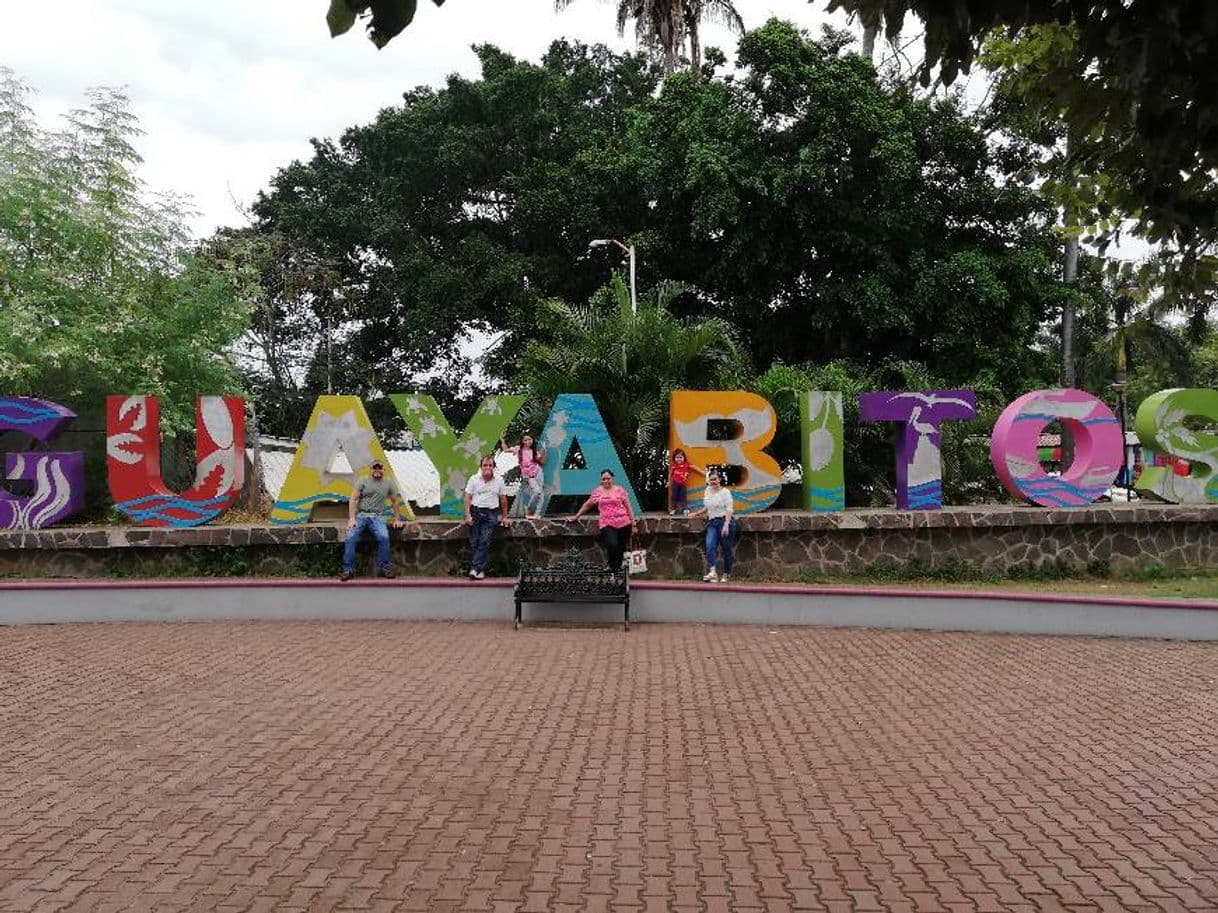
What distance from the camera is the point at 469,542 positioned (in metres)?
13.4

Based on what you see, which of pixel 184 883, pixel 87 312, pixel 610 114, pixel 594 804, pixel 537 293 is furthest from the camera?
pixel 610 114

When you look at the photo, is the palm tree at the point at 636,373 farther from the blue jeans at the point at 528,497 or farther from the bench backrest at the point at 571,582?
the bench backrest at the point at 571,582

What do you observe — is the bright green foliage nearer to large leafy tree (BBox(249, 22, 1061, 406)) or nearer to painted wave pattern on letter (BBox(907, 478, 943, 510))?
large leafy tree (BBox(249, 22, 1061, 406))

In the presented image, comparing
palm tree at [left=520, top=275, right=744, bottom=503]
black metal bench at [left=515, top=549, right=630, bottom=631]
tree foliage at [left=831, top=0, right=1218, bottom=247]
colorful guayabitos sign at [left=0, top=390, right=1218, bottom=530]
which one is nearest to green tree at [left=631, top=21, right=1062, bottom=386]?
palm tree at [left=520, top=275, right=744, bottom=503]

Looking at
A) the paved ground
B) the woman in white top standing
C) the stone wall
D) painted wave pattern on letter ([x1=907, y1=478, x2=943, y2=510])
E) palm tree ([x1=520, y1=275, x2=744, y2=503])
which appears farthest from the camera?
palm tree ([x1=520, y1=275, x2=744, y2=503])

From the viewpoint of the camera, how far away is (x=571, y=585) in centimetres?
1143

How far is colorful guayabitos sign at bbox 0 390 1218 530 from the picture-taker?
524 inches

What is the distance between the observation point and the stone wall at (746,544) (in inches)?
519

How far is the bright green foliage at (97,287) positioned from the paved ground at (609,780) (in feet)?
25.2

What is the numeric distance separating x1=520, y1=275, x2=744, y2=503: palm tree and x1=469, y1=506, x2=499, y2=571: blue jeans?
3016 mm

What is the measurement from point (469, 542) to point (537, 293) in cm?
1305

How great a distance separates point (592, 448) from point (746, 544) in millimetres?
2536

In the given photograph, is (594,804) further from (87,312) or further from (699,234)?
(699,234)

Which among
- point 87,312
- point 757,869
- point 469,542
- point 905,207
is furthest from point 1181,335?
point 757,869
